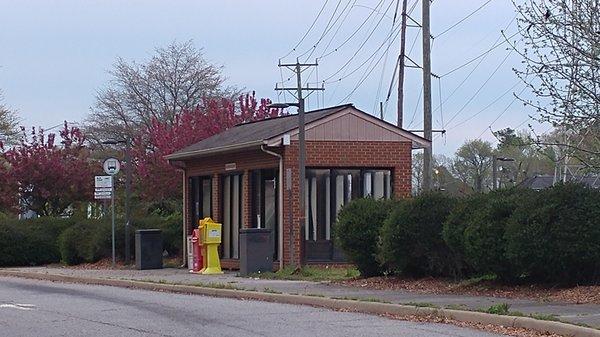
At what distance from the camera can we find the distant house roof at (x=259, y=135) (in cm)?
2745

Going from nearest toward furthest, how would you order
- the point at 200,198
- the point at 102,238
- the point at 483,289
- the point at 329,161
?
A: the point at 483,289, the point at 329,161, the point at 200,198, the point at 102,238

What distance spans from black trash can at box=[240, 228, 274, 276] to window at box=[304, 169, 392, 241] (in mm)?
2607

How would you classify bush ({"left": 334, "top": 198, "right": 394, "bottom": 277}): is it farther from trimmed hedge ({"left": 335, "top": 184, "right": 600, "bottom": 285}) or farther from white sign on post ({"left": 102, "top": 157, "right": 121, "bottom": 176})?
white sign on post ({"left": 102, "top": 157, "right": 121, "bottom": 176})

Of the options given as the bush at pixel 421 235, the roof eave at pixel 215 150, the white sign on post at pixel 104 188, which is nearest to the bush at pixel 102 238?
the white sign on post at pixel 104 188

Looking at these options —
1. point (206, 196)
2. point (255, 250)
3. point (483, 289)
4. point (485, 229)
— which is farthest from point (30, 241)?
point (485, 229)

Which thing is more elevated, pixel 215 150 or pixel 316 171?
pixel 215 150

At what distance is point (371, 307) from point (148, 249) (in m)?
15.1

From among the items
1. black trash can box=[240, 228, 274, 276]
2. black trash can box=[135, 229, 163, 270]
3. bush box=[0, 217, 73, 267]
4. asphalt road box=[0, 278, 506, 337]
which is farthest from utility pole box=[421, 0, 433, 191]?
asphalt road box=[0, 278, 506, 337]

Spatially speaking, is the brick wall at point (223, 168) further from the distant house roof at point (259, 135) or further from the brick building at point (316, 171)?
the distant house roof at point (259, 135)

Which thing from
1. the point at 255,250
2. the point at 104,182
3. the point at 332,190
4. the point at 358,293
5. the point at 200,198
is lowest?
the point at 358,293

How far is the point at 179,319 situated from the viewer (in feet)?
52.1

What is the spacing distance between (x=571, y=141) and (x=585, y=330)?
585 centimetres

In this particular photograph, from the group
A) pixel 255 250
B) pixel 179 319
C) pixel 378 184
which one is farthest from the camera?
pixel 378 184

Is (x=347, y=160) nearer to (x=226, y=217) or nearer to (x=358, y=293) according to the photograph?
(x=226, y=217)
